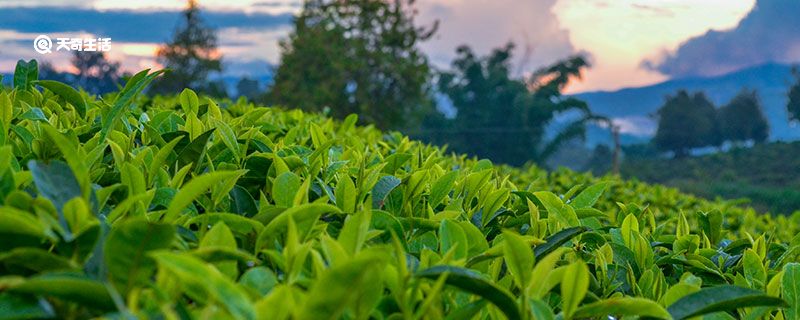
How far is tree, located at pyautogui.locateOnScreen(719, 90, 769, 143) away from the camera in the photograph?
2315 inches

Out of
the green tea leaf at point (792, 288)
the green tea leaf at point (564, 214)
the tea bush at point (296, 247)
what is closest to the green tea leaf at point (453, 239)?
the tea bush at point (296, 247)

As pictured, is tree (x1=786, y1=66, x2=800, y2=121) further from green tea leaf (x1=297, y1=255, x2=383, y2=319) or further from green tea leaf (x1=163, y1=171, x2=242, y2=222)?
green tea leaf (x1=297, y1=255, x2=383, y2=319)

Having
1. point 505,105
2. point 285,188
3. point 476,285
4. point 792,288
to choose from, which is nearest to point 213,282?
Answer: point 476,285

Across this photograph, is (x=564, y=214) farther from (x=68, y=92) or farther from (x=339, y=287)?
(x=68, y=92)

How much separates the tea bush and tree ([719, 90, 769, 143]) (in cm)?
6216

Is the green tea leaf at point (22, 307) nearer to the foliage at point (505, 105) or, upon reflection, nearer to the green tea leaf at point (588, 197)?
the green tea leaf at point (588, 197)

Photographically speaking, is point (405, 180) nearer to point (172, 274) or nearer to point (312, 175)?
point (312, 175)

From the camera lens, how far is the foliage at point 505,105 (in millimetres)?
51281

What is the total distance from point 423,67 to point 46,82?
113 feet

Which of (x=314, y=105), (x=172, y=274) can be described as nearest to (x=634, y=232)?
(x=172, y=274)

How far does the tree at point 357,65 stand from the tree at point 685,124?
28744 mm

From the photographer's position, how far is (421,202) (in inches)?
70.2

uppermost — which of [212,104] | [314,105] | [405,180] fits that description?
[212,104]

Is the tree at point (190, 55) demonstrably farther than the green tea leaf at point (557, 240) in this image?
Yes
